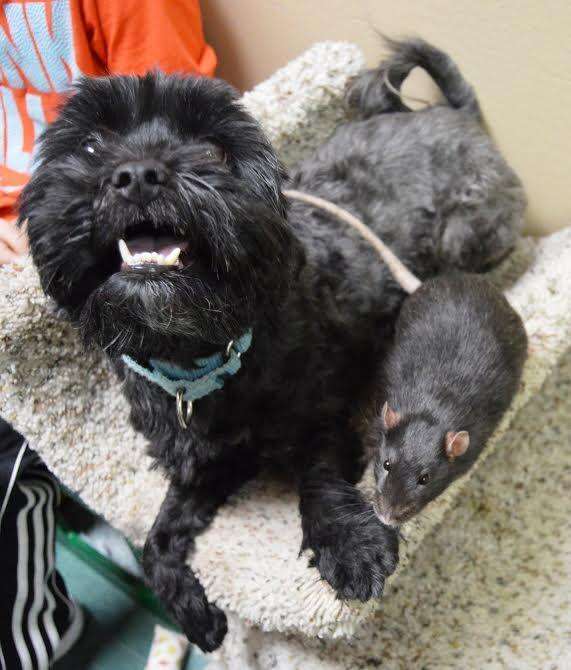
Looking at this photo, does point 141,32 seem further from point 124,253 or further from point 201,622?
point 201,622

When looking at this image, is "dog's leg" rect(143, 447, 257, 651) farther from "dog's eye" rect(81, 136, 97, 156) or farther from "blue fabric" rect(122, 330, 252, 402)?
"dog's eye" rect(81, 136, 97, 156)

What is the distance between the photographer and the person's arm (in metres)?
1.34

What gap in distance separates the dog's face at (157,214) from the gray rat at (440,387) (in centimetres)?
27

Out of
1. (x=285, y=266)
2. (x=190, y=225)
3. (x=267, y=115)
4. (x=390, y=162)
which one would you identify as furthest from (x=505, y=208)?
(x=190, y=225)

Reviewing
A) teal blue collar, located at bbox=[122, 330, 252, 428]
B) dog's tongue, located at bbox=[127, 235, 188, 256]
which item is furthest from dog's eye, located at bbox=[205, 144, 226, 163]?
teal blue collar, located at bbox=[122, 330, 252, 428]

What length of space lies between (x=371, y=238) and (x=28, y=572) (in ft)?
2.98

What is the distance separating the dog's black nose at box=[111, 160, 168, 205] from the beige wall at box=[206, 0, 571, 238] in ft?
2.92

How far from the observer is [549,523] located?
4.09 feet

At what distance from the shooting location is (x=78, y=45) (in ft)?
4.50

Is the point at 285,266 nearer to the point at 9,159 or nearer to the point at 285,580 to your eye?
the point at 285,580

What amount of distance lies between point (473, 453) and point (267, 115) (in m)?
0.84

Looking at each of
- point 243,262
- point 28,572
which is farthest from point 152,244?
point 28,572

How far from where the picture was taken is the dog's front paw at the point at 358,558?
2.91 ft

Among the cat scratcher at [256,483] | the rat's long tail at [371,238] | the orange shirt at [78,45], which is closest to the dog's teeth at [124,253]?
the cat scratcher at [256,483]
